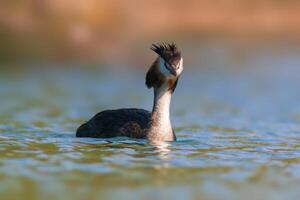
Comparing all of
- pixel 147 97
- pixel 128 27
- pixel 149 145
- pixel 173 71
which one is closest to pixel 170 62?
pixel 173 71

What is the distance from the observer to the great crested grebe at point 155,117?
1567cm

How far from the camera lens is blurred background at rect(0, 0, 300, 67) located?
3459 centimetres

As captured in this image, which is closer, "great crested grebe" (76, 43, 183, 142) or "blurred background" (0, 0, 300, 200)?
"blurred background" (0, 0, 300, 200)

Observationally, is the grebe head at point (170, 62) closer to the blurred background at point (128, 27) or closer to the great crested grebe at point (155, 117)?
the great crested grebe at point (155, 117)

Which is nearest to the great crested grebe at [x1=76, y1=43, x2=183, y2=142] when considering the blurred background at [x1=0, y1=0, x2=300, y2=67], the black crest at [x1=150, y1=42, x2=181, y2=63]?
the black crest at [x1=150, y1=42, x2=181, y2=63]

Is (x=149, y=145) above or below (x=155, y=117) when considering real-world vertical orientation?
below

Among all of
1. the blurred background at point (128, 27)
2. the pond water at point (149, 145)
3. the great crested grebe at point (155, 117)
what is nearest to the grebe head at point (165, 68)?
the great crested grebe at point (155, 117)

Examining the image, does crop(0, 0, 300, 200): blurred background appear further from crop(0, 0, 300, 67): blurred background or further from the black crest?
the black crest

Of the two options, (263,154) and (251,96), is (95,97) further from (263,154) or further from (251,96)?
(263,154)

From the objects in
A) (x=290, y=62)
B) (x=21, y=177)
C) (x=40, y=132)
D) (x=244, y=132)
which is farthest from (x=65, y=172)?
(x=290, y=62)

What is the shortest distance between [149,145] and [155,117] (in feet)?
2.54

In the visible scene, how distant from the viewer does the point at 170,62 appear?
15.3 m

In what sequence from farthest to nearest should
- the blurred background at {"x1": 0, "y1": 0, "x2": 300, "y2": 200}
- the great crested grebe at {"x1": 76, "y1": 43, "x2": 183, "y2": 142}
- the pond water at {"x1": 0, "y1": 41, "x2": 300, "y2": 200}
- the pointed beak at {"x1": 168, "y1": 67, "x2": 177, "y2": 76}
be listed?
the great crested grebe at {"x1": 76, "y1": 43, "x2": 183, "y2": 142}, the pointed beak at {"x1": 168, "y1": 67, "x2": 177, "y2": 76}, the blurred background at {"x1": 0, "y1": 0, "x2": 300, "y2": 200}, the pond water at {"x1": 0, "y1": 41, "x2": 300, "y2": 200}

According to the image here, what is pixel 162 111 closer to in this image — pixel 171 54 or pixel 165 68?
pixel 165 68
